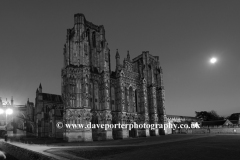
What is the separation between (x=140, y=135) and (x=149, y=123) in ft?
23.6

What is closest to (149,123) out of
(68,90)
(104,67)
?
(104,67)

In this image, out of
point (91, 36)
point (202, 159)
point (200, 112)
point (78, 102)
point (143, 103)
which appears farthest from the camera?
point (200, 112)

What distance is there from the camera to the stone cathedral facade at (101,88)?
4453 centimetres

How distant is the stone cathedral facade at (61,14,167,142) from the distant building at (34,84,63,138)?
14881mm

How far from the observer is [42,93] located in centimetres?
7412

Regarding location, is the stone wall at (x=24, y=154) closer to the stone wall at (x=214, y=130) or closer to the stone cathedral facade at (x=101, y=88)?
the stone cathedral facade at (x=101, y=88)

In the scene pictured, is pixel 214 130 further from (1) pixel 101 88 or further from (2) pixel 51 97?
(2) pixel 51 97

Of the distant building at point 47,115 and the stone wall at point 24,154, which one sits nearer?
the stone wall at point 24,154

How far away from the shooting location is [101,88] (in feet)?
167

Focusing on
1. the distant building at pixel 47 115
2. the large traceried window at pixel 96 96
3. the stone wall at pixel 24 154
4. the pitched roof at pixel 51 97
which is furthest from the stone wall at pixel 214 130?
the stone wall at pixel 24 154

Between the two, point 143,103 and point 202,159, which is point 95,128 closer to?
point 143,103

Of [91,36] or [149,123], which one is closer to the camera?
[91,36]

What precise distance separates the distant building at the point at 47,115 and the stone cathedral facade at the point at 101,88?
48.8 ft

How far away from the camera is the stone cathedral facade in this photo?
44531 millimetres
